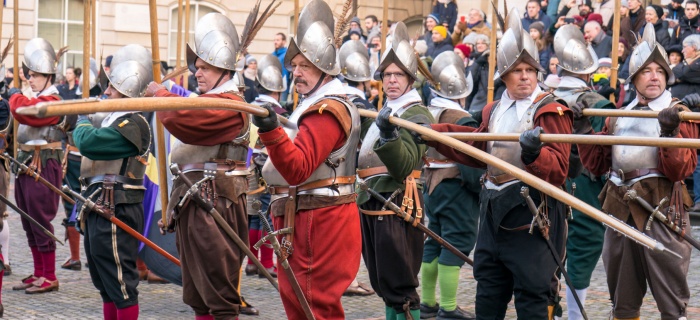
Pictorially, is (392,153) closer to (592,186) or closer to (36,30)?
(592,186)

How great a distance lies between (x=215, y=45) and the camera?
20.6ft

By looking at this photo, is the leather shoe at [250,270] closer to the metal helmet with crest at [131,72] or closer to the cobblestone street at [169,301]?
the cobblestone street at [169,301]

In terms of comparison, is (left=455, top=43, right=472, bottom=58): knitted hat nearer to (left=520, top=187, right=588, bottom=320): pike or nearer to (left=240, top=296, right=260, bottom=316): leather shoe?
(left=240, top=296, right=260, bottom=316): leather shoe

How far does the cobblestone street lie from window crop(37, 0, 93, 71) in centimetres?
1467

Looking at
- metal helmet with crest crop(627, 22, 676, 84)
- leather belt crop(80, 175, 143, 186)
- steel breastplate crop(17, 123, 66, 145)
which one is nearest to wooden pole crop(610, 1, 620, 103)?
metal helmet with crest crop(627, 22, 676, 84)

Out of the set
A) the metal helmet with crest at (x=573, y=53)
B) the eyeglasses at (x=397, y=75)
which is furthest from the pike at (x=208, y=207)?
the metal helmet with crest at (x=573, y=53)

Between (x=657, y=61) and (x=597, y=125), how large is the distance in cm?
183

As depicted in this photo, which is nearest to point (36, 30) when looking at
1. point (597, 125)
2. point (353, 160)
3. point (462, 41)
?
point (462, 41)

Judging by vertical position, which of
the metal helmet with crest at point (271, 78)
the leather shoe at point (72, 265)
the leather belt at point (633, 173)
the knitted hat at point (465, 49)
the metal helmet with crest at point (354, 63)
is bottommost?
the leather shoe at point (72, 265)

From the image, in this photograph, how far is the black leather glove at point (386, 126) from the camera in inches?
213

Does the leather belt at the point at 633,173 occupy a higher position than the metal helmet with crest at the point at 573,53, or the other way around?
the metal helmet with crest at the point at 573,53

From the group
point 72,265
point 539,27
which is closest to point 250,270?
point 72,265

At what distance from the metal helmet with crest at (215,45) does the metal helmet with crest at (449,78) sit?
229 cm

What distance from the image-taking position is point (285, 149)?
479 cm
